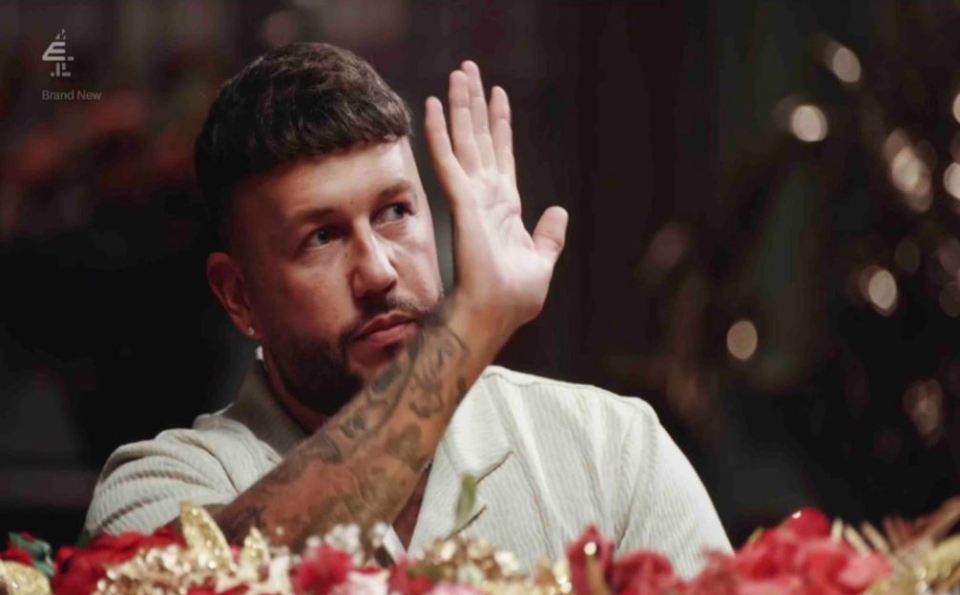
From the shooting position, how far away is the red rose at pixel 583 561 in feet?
3.26

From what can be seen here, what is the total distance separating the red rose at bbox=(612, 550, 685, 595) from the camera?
38.3 inches

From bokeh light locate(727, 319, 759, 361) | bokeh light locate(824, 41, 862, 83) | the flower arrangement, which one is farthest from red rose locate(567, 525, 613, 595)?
bokeh light locate(824, 41, 862, 83)

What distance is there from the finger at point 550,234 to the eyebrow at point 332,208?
5.2 inches

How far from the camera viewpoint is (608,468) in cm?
160

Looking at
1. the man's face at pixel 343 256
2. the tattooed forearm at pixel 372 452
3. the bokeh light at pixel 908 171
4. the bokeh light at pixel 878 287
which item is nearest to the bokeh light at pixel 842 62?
the bokeh light at pixel 908 171

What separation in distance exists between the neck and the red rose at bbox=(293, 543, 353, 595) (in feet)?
1.85

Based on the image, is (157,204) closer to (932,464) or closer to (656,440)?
(656,440)

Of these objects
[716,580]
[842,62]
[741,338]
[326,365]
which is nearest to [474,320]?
[326,365]

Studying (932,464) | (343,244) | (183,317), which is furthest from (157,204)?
(932,464)

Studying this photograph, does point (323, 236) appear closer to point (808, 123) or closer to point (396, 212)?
point (396, 212)

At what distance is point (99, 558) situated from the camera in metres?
1.16

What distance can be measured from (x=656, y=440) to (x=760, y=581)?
69 centimetres

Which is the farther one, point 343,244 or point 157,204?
point 157,204

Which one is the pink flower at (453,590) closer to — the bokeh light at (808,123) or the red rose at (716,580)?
the red rose at (716,580)
